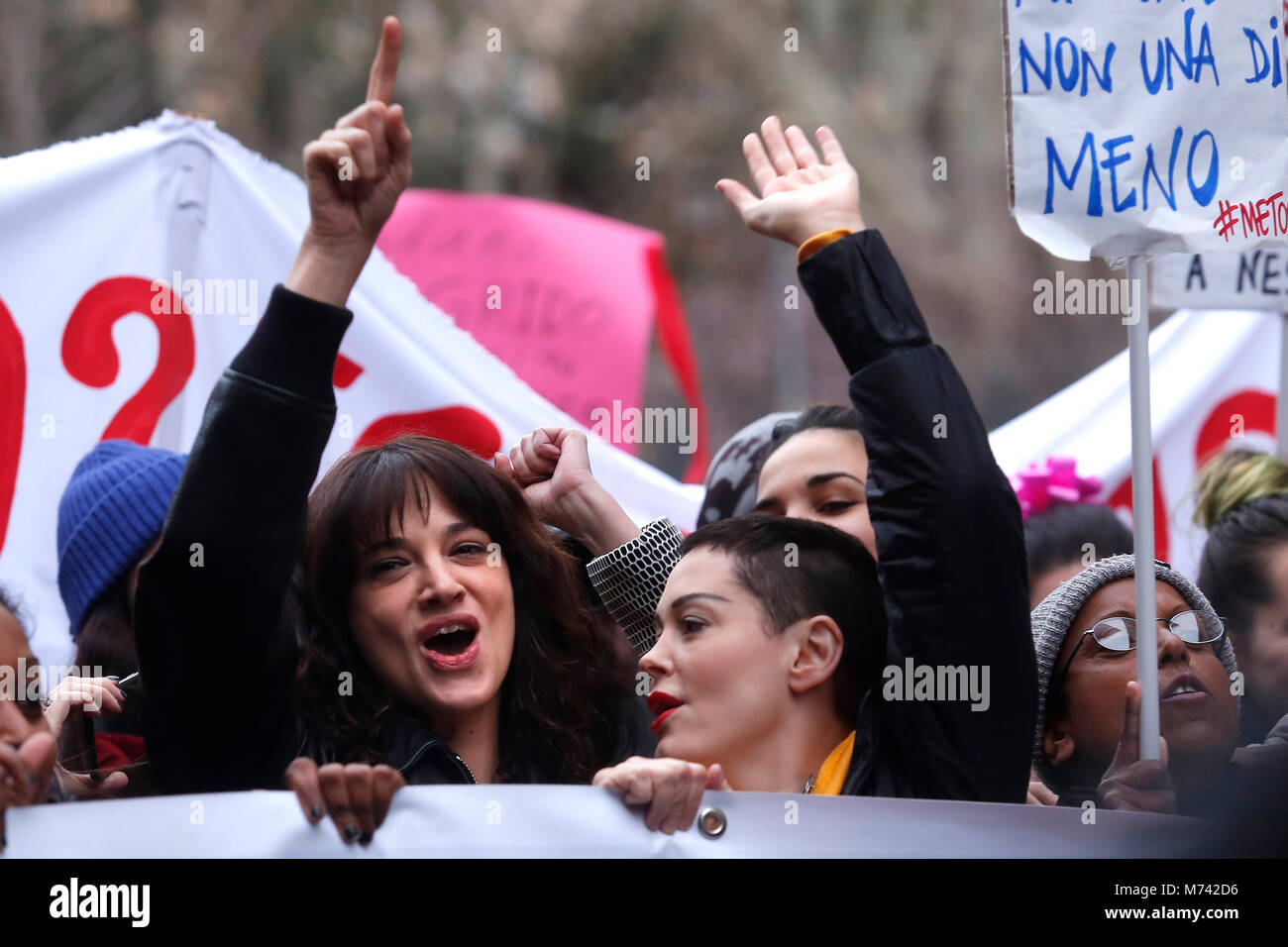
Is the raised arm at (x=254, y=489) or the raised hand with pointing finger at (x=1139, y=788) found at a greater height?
the raised arm at (x=254, y=489)

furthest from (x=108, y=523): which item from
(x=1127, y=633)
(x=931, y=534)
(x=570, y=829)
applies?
(x=1127, y=633)

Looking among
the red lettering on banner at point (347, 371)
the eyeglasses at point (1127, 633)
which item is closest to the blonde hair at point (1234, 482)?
the eyeglasses at point (1127, 633)

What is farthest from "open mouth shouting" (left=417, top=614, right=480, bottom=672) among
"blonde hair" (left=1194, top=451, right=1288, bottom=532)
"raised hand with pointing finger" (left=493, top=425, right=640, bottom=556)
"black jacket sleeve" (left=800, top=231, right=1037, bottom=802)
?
"blonde hair" (left=1194, top=451, right=1288, bottom=532)

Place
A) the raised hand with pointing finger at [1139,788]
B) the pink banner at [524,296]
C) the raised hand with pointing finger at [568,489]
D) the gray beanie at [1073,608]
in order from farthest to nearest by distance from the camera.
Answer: the pink banner at [524,296] → the raised hand with pointing finger at [568,489] → the gray beanie at [1073,608] → the raised hand with pointing finger at [1139,788]

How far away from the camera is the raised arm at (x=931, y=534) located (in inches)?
90.0

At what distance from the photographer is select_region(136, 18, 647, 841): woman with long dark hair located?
2232mm

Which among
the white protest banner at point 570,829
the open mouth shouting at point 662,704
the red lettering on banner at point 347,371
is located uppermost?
the red lettering on banner at point 347,371

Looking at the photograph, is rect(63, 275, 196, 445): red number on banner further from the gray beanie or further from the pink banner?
the gray beanie

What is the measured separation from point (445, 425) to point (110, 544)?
0.97 m

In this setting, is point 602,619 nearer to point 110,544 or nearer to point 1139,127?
point 110,544

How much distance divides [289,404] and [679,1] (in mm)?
16739

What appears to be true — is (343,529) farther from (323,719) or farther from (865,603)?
(865,603)

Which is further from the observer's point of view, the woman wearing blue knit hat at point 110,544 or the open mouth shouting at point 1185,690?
the woman wearing blue knit hat at point 110,544

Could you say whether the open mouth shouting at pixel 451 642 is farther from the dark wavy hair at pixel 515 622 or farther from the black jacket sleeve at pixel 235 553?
the black jacket sleeve at pixel 235 553
